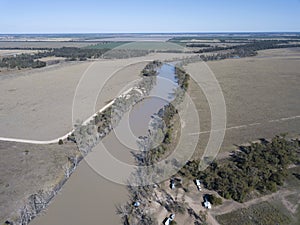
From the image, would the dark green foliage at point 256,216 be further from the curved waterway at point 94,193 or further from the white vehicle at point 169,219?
the curved waterway at point 94,193

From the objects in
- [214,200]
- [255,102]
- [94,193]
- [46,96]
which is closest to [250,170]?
[214,200]

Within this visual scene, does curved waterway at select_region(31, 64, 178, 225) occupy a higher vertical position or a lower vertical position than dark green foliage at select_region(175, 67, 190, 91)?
lower

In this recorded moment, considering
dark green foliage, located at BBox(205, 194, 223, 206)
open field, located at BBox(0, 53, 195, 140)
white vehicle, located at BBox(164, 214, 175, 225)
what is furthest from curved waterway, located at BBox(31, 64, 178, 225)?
open field, located at BBox(0, 53, 195, 140)

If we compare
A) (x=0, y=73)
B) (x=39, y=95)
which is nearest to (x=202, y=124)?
(x=39, y=95)

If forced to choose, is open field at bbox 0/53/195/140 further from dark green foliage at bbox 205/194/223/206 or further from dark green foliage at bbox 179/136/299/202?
dark green foliage at bbox 205/194/223/206

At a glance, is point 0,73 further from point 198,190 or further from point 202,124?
point 198,190

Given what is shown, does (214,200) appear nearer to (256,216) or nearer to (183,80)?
(256,216)
